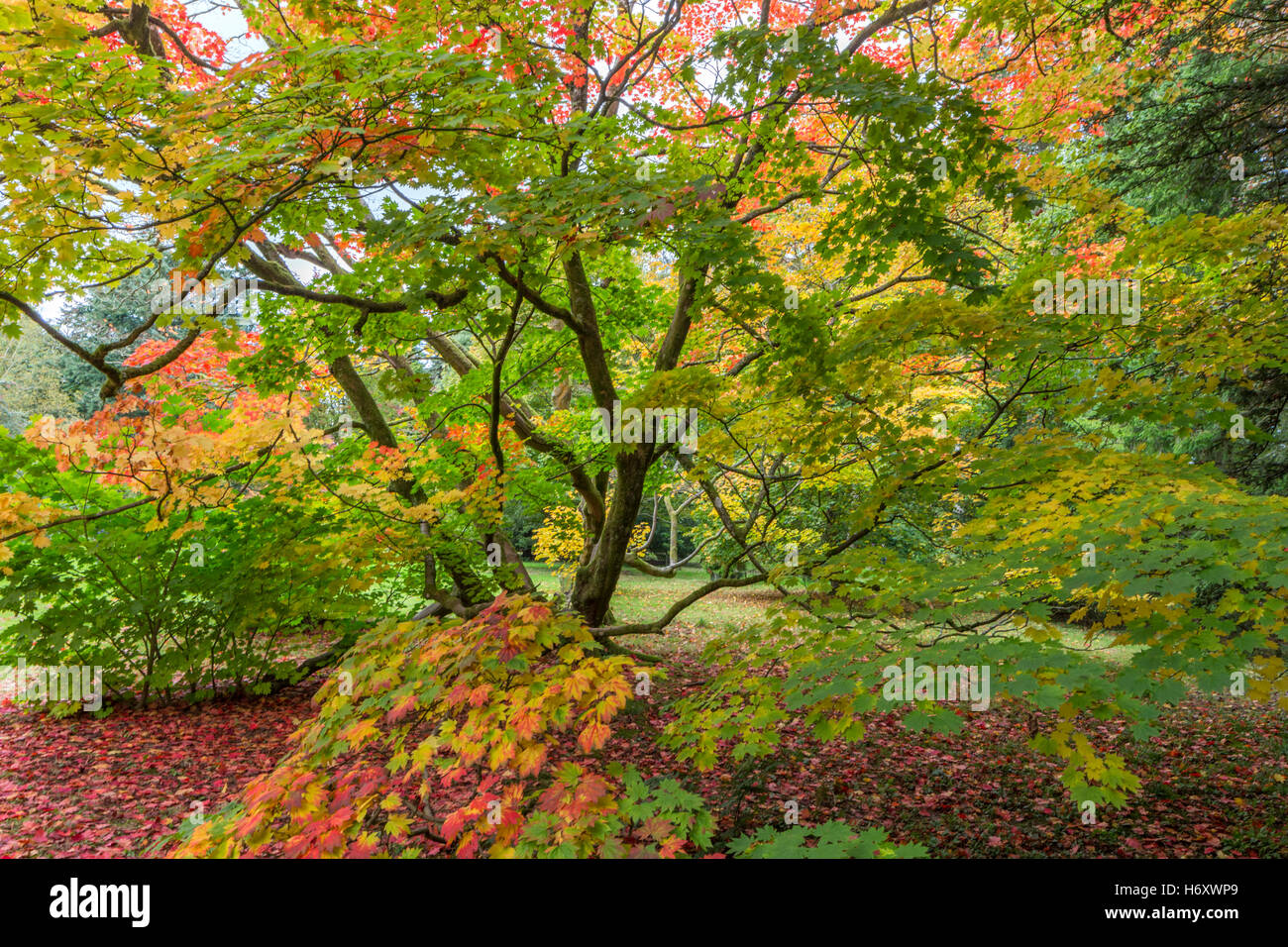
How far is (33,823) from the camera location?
178 inches

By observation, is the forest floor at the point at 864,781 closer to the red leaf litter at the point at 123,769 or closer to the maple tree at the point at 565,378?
the red leaf litter at the point at 123,769

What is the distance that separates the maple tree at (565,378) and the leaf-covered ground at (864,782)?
1.81ft

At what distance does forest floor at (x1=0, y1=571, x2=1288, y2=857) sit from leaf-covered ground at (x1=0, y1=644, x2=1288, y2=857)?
0.7 inches

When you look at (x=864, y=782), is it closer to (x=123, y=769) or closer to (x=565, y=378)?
(x=565, y=378)

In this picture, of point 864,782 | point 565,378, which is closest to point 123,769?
point 565,378

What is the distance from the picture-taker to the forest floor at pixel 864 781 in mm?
4309

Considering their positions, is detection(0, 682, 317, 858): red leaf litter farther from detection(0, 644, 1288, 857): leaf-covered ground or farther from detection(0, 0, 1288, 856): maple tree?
detection(0, 0, 1288, 856): maple tree

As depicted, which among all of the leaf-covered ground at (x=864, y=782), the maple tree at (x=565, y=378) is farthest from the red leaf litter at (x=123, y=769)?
the maple tree at (x=565, y=378)

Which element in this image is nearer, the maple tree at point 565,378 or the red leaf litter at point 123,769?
the maple tree at point 565,378

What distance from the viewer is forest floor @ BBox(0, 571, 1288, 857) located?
4309 mm

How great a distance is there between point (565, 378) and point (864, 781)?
221 inches

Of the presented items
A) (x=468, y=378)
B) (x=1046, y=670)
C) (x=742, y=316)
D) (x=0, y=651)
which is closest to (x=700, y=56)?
(x=742, y=316)

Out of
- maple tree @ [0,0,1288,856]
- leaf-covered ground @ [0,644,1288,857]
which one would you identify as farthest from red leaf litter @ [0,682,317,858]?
maple tree @ [0,0,1288,856]
